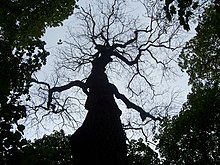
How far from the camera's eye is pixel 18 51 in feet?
21.4

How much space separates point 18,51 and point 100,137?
2.53 meters

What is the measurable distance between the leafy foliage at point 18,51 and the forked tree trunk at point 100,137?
182cm

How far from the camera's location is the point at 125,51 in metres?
12.6

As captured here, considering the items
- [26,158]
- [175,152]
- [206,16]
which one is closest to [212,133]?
[175,152]

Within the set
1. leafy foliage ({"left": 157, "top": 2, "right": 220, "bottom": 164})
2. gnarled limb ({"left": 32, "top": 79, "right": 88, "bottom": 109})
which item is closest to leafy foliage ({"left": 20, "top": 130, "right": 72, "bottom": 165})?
gnarled limb ({"left": 32, "top": 79, "right": 88, "bottom": 109})

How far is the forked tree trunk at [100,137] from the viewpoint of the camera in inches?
277

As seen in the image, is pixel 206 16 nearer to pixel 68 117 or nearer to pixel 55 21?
pixel 55 21

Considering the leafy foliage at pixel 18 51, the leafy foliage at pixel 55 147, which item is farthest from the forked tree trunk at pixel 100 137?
the leafy foliage at pixel 55 147

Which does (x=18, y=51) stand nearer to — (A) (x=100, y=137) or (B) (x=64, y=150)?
(A) (x=100, y=137)

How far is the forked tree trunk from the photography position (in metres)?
7.03

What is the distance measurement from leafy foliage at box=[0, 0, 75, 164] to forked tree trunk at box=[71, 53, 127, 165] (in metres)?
1.82

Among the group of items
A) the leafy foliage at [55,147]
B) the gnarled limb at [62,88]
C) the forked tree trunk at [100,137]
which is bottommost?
the forked tree trunk at [100,137]

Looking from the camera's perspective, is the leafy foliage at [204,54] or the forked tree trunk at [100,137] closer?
the forked tree trunk at [100,137]

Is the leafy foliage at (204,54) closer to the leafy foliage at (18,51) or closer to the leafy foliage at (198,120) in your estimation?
the leafy foliage at (198,120)
